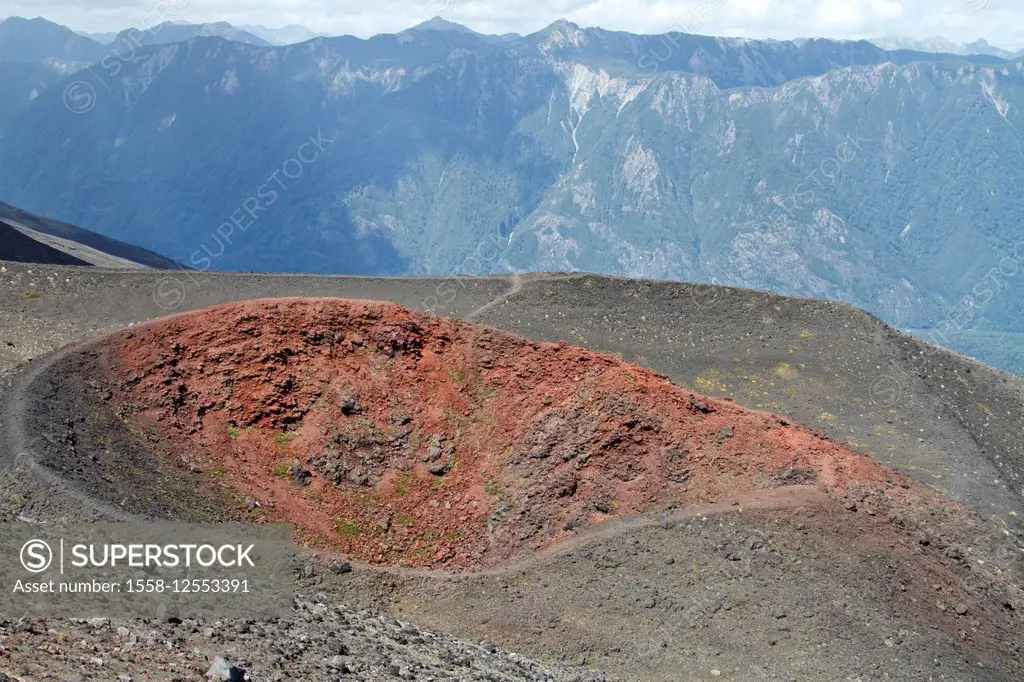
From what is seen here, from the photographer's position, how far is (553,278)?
1949 inches

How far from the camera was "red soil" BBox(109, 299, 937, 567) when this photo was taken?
79.8 feet

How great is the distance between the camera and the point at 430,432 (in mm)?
26766

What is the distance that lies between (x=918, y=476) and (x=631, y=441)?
13.1m

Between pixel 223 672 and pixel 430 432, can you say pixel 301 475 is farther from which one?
pixel 223 672

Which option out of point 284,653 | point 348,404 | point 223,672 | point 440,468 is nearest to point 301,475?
point 348,404

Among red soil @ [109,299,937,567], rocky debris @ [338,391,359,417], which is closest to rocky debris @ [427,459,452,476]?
red soil @ [109,299,937,567]

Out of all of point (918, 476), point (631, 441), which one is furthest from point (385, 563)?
point (918, 476)

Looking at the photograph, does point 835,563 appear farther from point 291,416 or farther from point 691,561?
point 291,416

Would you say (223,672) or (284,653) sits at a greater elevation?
(223,672)

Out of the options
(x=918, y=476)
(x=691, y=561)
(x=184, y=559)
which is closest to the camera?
(x=184, y=559)

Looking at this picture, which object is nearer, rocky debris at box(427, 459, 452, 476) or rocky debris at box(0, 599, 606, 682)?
rocky debris at box(0, 599, 606, 682)

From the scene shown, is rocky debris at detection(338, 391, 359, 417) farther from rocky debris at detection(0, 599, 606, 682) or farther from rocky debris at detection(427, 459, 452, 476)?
rocky debris at detection(0, 599, 606, 682)

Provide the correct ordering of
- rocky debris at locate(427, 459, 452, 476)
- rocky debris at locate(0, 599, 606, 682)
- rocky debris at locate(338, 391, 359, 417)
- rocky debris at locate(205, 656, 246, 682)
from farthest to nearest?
rocky debris at locate(338, 391, 359, 417)
rocky debris at locate(427, 459, 452, 476)
rocky debris at locate(205, 656, 246, 682)
rocky debris at locate(0, 599, 606, 682)

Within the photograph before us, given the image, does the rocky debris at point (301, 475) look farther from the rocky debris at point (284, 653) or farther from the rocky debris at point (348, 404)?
the rocky debris at point (284, 653)
